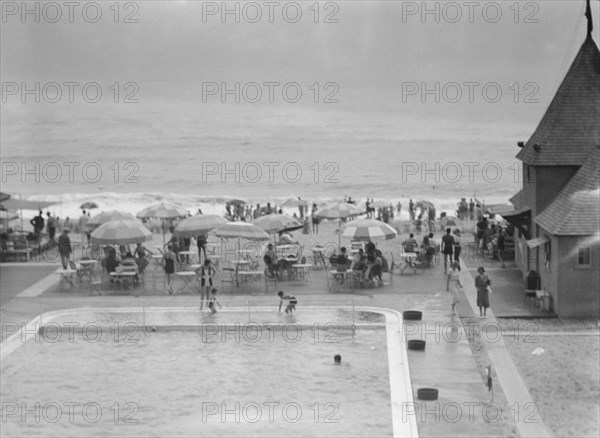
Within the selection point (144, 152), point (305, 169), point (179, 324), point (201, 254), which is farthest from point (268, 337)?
point (144, 152)

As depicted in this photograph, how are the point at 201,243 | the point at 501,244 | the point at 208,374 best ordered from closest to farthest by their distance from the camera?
1. the point at 208,374
2. the point at 501,244
3. the point at 201,243

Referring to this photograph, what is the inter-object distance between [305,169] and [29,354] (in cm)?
9320

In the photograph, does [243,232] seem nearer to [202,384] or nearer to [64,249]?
[64,249]

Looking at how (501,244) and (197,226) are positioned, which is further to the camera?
(501,244)

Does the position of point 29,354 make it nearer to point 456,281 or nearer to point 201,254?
point 456,281

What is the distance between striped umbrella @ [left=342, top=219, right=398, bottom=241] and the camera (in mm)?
32344

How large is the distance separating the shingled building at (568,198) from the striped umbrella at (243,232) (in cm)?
745

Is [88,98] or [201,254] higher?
[88,98]

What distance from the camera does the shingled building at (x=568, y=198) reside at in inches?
1093

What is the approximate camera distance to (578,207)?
2833cm

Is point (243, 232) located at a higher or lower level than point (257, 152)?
lower

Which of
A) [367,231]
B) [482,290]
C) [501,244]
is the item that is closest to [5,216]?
[367,231]

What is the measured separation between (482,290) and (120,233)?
11.1m

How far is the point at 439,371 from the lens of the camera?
22062 millimetres
